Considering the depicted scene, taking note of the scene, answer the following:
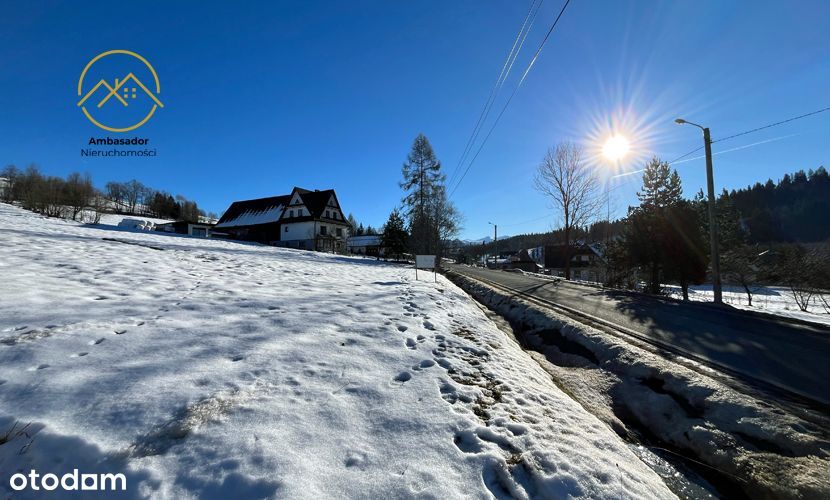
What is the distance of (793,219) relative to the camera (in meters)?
76.0

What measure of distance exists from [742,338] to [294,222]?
4161cm

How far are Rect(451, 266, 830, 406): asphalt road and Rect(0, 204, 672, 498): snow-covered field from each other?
157 inches

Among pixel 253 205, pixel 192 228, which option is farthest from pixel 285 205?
pixel 192 228

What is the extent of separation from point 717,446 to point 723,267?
24077mm

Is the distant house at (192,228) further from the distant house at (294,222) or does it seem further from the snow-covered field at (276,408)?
the snow-covered field at (276,408)

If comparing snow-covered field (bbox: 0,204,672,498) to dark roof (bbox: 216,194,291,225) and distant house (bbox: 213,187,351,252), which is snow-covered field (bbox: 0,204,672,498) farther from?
dark roof (bbox: 216,194,291,225)

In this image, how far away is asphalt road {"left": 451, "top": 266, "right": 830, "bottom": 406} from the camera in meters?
5.12

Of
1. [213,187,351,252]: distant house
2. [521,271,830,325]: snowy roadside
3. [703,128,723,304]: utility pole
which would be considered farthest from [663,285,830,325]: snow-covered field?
[213,187,351,252]: distant house

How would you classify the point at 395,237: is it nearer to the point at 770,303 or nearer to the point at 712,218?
the point at 712,218

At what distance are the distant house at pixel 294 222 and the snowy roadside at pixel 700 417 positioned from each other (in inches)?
1407

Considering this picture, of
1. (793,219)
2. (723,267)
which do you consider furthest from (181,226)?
(793,219)

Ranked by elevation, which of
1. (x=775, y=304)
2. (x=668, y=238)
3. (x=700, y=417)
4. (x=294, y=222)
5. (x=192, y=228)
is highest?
(x=294, y=222)

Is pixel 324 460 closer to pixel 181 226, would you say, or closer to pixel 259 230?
pixel 259 230

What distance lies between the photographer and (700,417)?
13.1ft
